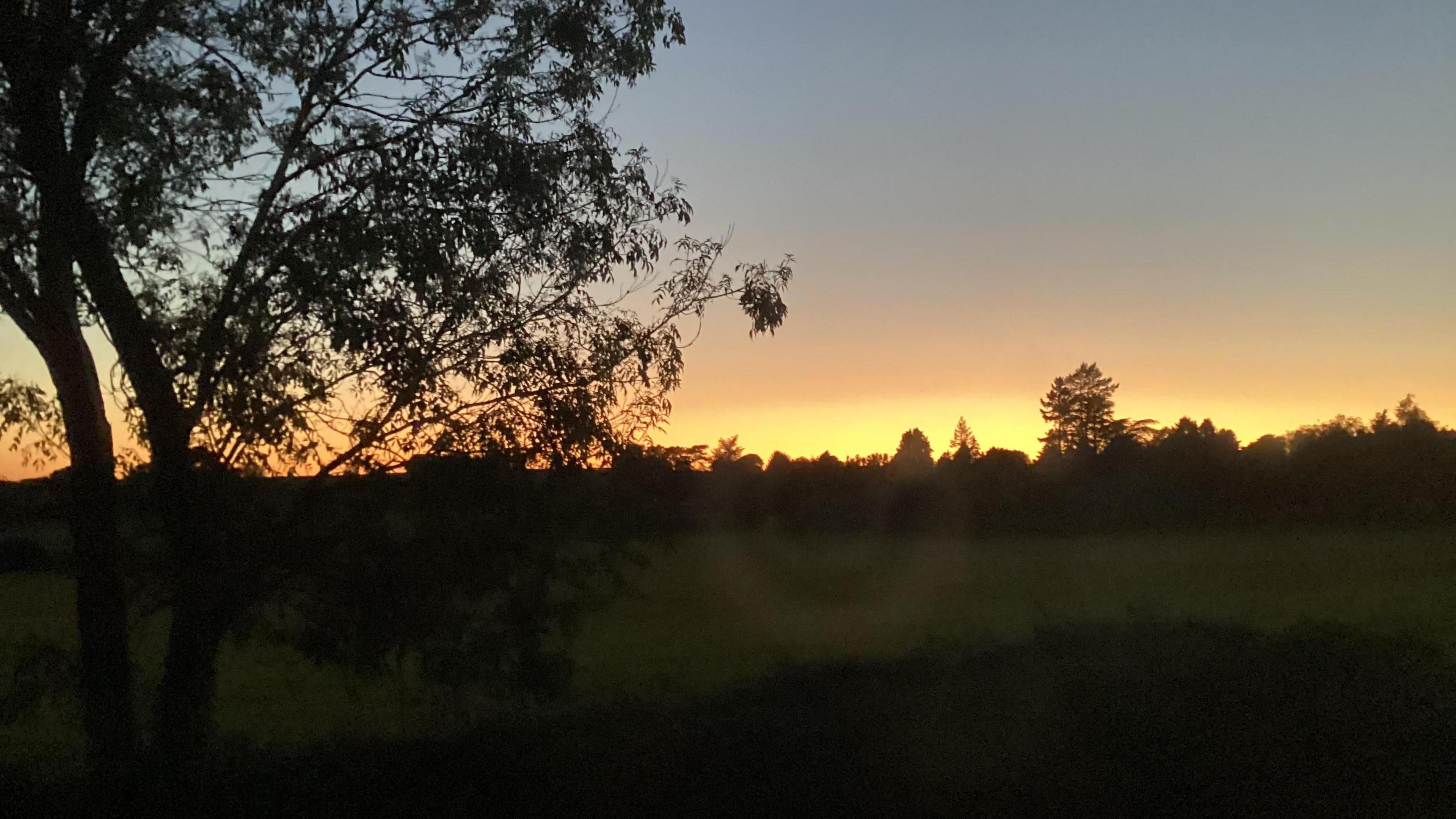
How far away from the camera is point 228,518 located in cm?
813

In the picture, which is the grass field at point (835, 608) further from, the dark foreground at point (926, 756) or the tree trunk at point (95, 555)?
the dark foreground at point (926, 756)

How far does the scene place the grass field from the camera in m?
9.30

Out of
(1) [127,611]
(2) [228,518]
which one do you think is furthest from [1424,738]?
(1) [127,611]

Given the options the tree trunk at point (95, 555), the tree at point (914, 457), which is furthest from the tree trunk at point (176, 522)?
the tree at point (914, 457)

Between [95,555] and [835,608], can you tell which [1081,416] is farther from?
[95,555]

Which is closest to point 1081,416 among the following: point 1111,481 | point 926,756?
point 1111,481

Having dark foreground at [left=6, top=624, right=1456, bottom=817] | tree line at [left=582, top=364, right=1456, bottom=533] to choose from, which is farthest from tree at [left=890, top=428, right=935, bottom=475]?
dark foreground at [left=6, top=624, right=1456, bottom=817]

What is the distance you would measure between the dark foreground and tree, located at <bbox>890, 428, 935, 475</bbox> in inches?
1063

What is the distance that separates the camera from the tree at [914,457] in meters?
38.5

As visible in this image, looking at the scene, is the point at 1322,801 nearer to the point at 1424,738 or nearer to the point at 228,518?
the point at 1424,738

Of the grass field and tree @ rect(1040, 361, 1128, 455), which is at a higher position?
tree @ rect(1040, 361, 1128, 455)

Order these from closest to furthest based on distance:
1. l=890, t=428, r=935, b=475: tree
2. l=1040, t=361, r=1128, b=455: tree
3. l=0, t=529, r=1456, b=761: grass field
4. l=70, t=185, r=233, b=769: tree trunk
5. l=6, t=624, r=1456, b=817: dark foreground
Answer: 1. l=6, t=624, r=1456, b=817: dark foreground
2. l=70, t=185, r=233, b=769: tree trunk
3. l=0, t=529, r=1456, b=761: grass field
4. l=1040, t=361, r=1128, b=455: tree
5. l=890, t=428, r=935, b=475: tree

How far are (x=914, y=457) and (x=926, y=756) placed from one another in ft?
103

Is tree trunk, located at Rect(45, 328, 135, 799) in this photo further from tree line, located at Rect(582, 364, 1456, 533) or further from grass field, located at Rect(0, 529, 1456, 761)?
tree line, located at Rect(582, 364, 1456, 533)
